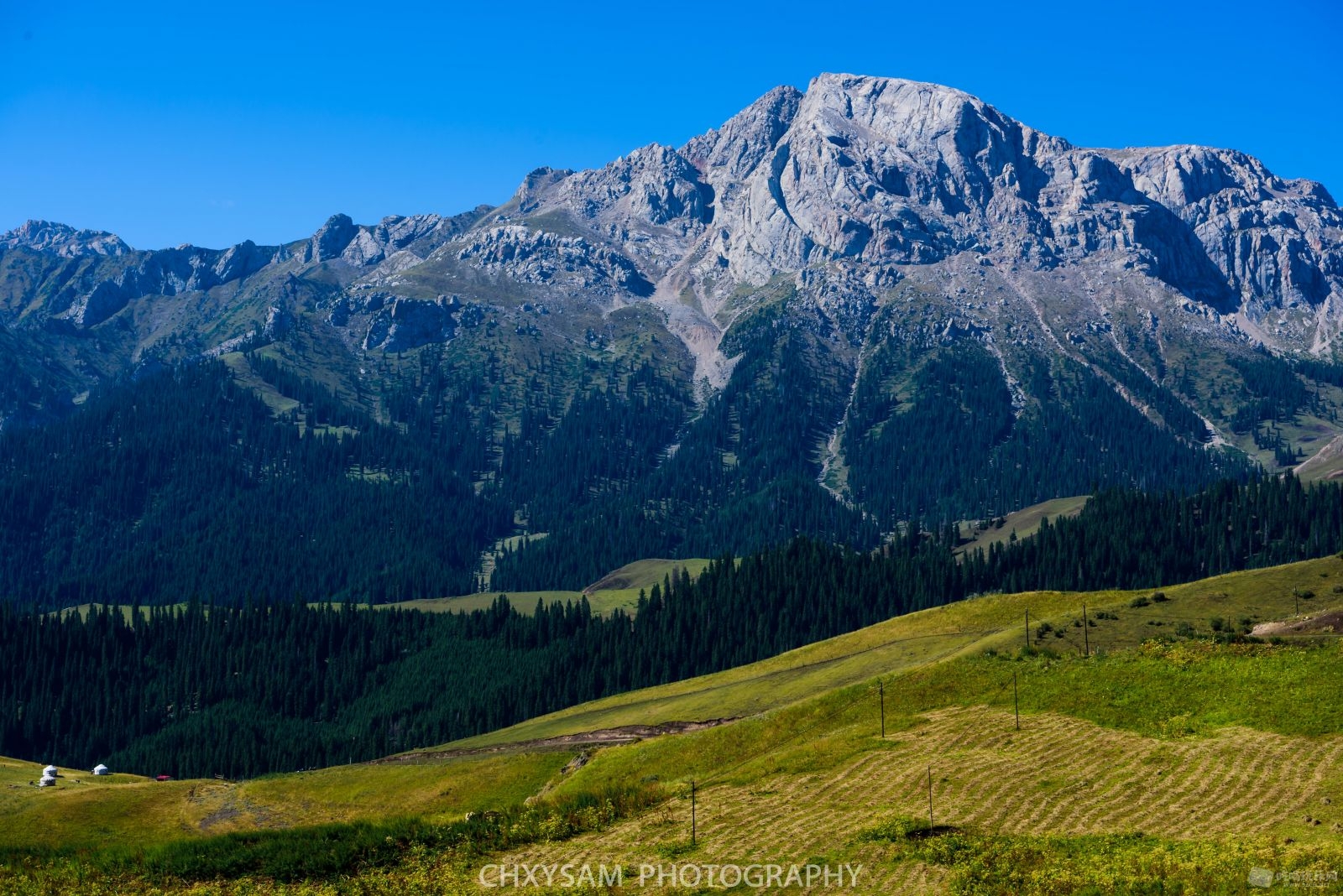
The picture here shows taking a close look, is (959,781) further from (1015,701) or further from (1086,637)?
(1086,637)

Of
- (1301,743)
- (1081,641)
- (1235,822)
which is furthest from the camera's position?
(1081,641)

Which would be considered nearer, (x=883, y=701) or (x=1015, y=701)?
(x=1015, y=701)

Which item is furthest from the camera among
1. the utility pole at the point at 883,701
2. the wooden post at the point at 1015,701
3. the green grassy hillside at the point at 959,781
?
the utility pole at the point at 883,701

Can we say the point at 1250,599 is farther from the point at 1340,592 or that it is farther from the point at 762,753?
the point at 762,753

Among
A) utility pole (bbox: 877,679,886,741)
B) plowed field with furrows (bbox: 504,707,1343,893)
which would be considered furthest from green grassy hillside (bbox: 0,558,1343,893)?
utility pole (bbox: 877,679,886,741)

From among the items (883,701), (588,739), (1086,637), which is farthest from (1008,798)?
(588,739)

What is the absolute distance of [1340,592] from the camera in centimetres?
14175

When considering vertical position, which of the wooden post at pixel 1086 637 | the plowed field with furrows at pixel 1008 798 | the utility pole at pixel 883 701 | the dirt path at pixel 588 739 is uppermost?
the wooden post at pixel 1086 637

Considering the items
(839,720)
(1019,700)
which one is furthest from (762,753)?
(1019,700)

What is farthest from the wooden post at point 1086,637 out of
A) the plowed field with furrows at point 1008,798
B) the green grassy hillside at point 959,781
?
the plowed field with furrows at point 1008,798

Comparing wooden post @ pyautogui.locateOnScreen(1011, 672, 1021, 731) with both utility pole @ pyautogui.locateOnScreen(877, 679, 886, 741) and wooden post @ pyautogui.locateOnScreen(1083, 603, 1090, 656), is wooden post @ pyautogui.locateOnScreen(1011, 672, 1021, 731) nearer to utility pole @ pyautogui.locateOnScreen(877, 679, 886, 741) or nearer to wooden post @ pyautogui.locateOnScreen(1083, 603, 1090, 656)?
utility pole @ pyautogui.locateOnScreen(877, 679, 886, 741)

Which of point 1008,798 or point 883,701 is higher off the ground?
point 883,701

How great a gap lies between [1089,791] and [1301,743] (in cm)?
1632

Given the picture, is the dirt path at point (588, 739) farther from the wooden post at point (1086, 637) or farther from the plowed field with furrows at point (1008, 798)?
the plowed field with furrows at point (1008, 798)
